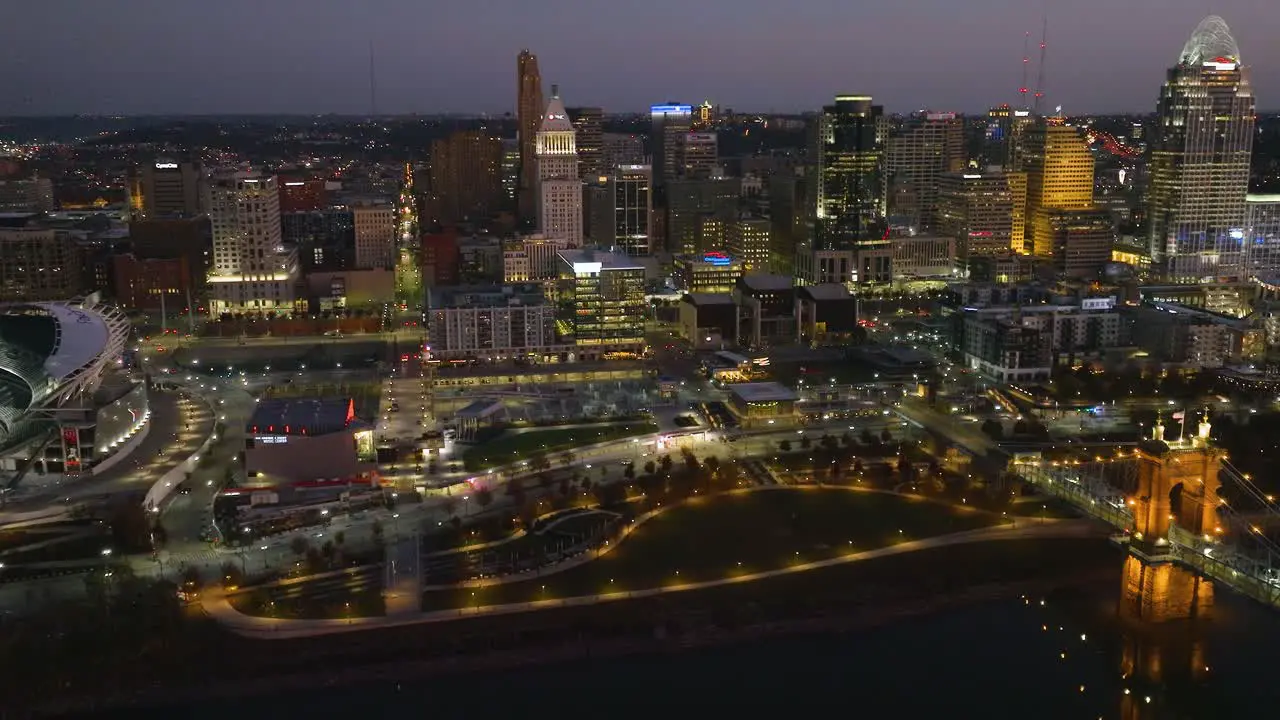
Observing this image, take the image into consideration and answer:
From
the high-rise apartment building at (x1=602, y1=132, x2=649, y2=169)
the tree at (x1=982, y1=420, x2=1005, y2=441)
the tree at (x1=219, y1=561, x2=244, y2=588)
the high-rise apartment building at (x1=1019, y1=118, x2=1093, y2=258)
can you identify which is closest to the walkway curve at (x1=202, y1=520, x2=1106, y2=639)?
the tree at (x1=219, y1=561, x2=244, y2=588)

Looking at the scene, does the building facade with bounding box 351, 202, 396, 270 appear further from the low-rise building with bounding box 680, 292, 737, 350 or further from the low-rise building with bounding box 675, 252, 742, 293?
the low-rise building with bounding box 680, 292, 737, 350

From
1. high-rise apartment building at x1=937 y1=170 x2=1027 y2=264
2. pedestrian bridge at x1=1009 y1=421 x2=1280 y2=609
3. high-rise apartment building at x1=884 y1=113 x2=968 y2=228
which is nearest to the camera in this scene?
pedestrian bridge at x1=1009 y1=421 x2=1280 y2=609

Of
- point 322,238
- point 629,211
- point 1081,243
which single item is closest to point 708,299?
point 629,211

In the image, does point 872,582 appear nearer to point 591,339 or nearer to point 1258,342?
point 591,339

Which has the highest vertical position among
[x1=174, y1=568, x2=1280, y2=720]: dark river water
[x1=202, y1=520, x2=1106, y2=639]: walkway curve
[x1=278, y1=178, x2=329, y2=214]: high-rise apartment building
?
[x1=278, y1=178, x2=329, y2=214]: high-rise apartment building

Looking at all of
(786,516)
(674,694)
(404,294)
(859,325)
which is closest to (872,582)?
(786,516)

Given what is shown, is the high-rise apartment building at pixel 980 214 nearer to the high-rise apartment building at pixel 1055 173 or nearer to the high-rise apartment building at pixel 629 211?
the high-rise apartment building at pixel 1055 173

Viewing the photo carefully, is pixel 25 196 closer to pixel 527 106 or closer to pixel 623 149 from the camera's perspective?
pixel 527 106
